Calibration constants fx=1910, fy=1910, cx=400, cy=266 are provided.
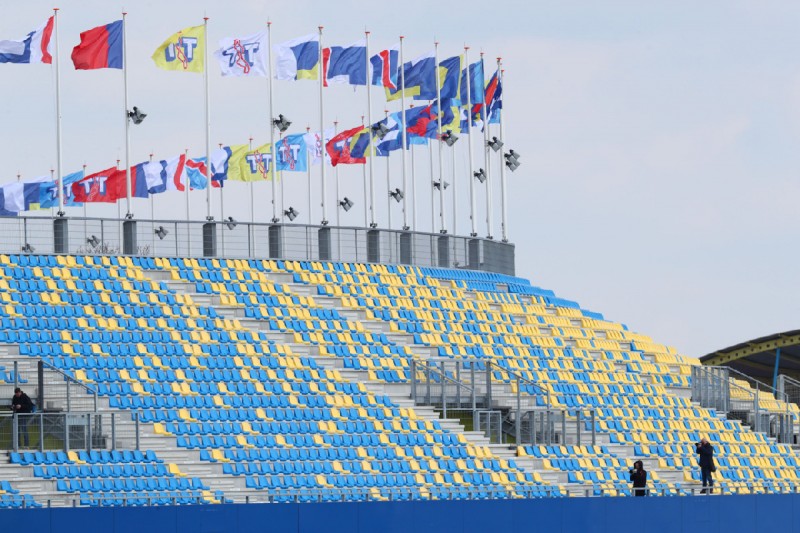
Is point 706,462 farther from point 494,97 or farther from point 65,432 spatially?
point 494,97

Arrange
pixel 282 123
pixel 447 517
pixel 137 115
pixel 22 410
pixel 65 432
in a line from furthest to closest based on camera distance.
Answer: pixel 282 123
pixel 137 115
pixel 65 432
pixel 22 410
pixel 447 517

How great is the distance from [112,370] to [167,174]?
1950 cm

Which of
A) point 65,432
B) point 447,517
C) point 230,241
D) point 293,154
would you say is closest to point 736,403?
point 230,241

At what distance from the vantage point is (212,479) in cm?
3738

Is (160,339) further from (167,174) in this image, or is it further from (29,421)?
(167,174)

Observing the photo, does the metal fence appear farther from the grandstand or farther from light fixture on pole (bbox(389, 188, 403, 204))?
light fixture on pole (bbox(389, 188, 403, 204))

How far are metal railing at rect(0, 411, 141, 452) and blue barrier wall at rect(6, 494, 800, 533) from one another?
15.1ft

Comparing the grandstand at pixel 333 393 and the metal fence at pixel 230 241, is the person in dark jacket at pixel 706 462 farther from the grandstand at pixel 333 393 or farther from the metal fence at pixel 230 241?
the metal fence at pixel 230 241

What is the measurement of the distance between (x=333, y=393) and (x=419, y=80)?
14.6 metres

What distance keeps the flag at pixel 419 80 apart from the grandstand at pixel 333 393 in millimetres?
5544

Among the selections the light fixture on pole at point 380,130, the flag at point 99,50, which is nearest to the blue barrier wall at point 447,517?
the flag at point 99,50

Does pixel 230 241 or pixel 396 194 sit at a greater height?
pixel 396 194

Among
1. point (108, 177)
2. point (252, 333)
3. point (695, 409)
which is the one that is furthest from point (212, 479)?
point (108, 177)

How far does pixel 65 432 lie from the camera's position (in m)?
36.2
